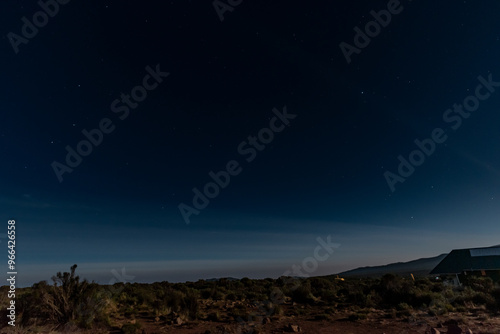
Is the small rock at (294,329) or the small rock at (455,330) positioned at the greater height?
the small rock at (294,329)

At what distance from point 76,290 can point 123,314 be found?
9.29 ft

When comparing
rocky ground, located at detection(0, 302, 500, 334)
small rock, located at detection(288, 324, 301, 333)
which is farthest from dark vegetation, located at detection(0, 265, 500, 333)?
small rock, located at detection(288, 324, 301, 333)

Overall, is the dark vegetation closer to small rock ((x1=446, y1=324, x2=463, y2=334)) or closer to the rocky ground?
the rocky ground

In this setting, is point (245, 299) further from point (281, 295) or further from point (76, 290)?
point (76, 290)

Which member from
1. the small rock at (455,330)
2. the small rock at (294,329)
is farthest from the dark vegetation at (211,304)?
the small rock at (455,330)

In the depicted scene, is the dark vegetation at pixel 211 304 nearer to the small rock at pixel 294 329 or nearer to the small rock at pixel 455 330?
the small rock at pixel 294 329

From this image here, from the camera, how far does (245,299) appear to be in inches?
736

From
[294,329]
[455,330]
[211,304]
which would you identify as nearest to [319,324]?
[294,329]

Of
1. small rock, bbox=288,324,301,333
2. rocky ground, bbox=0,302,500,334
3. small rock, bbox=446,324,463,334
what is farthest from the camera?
small rock, bbox=288,324,301,333

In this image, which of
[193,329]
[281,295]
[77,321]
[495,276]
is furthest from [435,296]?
[77,321]

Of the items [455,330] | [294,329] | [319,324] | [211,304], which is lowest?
[319,324]

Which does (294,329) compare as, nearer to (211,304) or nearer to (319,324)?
(319,324)

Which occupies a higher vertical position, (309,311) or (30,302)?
(30,302)

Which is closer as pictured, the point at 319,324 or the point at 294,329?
the point at 294,329
